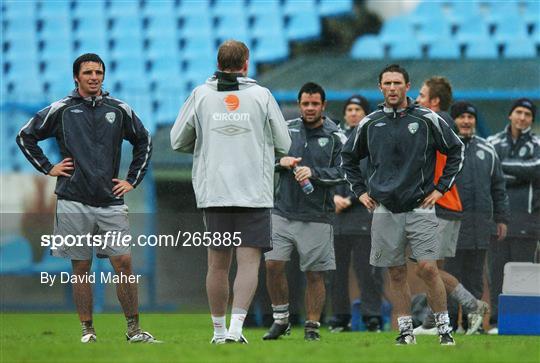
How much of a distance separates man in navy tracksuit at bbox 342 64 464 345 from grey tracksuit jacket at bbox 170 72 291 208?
735 millimetres

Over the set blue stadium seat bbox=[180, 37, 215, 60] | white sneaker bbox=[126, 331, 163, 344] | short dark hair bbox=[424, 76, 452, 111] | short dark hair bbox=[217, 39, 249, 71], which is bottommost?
white sneaker bbox=[126, 331, 163, 344]

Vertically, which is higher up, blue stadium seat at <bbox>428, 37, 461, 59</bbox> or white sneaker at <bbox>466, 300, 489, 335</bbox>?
blue stadium seat at <bbox>428, 37, 461, 59</bbox>

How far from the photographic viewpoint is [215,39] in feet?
52.6

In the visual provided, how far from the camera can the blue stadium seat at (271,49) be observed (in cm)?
1573

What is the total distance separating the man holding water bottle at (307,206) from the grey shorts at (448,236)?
119 cm

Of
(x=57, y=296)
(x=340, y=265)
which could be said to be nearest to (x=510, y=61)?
(x=340, y=265)

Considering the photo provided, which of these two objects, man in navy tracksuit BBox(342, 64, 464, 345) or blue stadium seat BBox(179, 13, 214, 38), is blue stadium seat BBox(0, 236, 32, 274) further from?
blue stadium seat BBox(179, 13, 214, 38)

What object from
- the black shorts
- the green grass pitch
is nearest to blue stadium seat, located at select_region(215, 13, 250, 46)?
the green grass pitch

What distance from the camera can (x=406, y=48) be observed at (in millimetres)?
15172

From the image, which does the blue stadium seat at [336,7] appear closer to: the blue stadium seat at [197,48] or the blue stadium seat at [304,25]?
the blue stadium seat at [304,25]

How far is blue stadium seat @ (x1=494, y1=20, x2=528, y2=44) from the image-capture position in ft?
48.2

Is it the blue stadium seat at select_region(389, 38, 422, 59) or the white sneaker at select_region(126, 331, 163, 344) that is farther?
the blue stadium seat at select_region(389, 38, 422, 59)

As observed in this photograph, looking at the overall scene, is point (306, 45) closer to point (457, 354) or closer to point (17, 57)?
point (17, 57)

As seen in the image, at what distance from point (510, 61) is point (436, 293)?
601 centimetres
